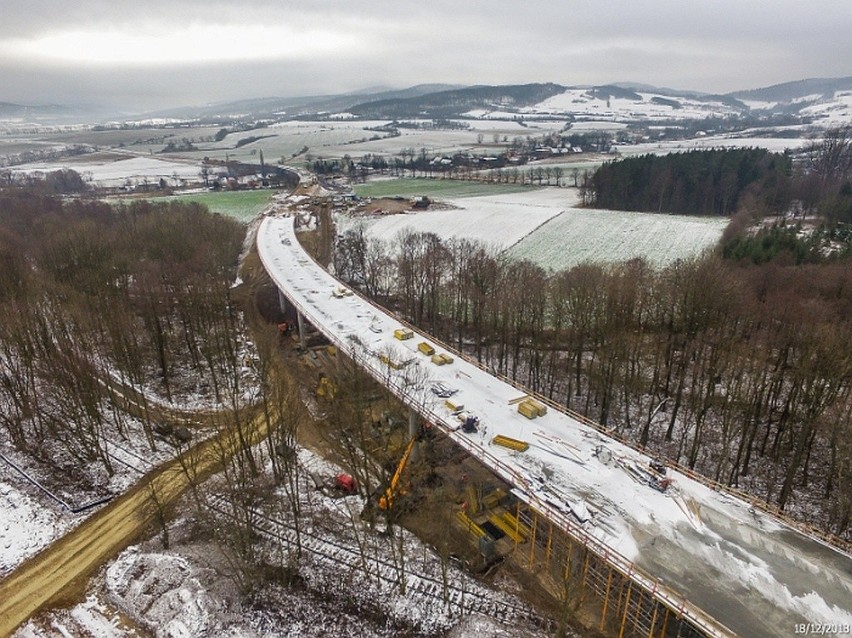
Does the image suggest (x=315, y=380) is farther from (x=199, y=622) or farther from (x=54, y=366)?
(x=199, y=622)

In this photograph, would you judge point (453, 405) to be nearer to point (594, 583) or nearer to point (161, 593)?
point (594, 583)

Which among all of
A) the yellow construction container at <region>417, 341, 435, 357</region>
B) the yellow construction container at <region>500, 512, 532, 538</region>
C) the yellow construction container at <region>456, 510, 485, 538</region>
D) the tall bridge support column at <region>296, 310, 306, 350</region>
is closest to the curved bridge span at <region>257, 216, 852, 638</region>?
the yellow construction container at <region>500, 512, 532, 538</region>

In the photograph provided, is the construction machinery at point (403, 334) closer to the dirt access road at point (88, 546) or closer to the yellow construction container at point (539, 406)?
the yellow construction container at point (539, 406)

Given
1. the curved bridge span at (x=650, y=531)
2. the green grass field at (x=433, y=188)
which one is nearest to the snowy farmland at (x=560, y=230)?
the green grass field at (x=433, y=188)

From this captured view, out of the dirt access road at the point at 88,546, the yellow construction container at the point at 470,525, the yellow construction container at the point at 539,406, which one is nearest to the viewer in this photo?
the dirt access road at the point at 88,546

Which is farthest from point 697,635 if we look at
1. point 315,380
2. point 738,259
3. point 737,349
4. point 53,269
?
point 53,269
